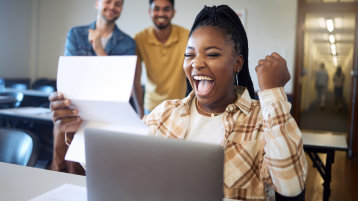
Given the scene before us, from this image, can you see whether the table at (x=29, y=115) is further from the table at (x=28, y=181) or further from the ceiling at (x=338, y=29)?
the ceiling at (x=338, y=29)

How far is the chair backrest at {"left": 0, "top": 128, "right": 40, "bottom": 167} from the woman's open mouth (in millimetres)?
670

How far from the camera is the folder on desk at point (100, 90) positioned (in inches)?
30.6

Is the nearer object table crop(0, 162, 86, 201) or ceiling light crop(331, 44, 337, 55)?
table crop(0, 162, 86, 201)

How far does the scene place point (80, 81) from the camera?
2.77 feet

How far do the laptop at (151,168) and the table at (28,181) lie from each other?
1.07 ft

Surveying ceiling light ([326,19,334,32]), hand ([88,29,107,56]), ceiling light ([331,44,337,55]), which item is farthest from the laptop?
ceiling light ([331,44,337,55])

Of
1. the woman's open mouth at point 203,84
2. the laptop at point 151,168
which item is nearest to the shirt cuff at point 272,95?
the woman's open mouth at point 203,84

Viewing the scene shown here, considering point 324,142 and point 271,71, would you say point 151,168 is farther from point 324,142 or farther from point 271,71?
point 324,142

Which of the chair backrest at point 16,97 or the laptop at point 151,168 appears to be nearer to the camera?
the laptop at point 151,168

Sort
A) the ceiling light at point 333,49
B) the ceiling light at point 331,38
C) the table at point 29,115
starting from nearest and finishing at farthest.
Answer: the table at point 29,115 → the ceiling light at point 333,49 → the ceiling light at point 331,38

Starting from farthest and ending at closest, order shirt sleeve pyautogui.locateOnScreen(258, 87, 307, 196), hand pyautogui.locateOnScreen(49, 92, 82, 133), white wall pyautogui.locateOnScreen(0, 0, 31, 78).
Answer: white wall pyautogui.locateOnScreen(0, 0, 31, 78), hand pyautogui.locateOnScreen(49, 92, 82, 133), shirt sleeve pyautogui.locateOnScreen(258, 87, 307, 196)

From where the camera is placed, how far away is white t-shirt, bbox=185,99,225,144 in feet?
3.11

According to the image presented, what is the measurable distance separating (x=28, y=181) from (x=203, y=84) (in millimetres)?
573

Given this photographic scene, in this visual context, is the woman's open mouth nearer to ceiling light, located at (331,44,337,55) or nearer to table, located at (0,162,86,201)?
table, located at (0,162,86,201)
